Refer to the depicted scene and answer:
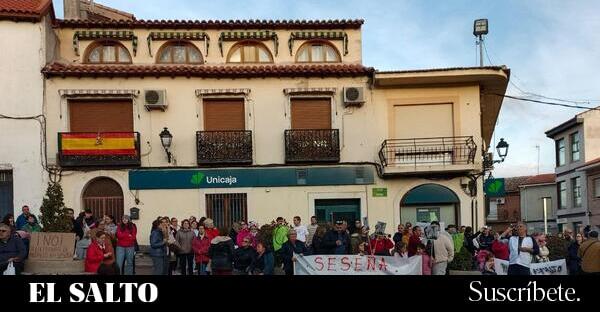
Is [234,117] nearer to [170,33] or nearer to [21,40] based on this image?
[170,33]

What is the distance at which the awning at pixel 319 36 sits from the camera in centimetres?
1964

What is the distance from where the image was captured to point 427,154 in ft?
60.2

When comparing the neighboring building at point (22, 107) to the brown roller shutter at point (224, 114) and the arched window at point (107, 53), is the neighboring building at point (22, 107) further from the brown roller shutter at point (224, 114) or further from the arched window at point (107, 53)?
the brown roller shutter at point (224, 114)

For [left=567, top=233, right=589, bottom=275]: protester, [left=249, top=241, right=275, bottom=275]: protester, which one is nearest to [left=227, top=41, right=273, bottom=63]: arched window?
[left=249, top=241, right=275, bottom=275]: protester

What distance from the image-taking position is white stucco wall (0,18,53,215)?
17.4 meters

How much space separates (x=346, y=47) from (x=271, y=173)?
5445 millimetres

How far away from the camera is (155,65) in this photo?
61.9 feet

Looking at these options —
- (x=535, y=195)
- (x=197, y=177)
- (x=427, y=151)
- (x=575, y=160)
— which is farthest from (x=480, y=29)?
(x=535, y=195)

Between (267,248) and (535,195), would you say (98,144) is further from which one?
(535,195)

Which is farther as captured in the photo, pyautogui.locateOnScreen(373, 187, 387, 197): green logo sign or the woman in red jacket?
pyautogui.locateOnScreen(373, 187, 387, 197): green logo sign

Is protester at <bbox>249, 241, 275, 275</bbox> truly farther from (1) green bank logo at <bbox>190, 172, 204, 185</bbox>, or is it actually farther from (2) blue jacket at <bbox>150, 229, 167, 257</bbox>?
(1) green bank logo at <bbox>190, 172, 204, 185</bbox>

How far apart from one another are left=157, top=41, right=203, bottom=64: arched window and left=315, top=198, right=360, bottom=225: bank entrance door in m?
6.79

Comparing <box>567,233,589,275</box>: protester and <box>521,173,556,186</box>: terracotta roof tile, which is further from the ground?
<box>521,173,556,186</box>: terracotta roof tile

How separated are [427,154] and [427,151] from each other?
0.10 meters
